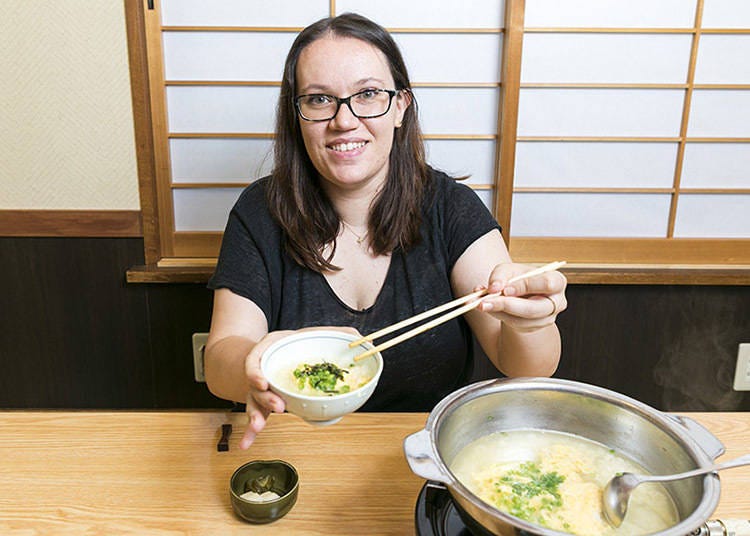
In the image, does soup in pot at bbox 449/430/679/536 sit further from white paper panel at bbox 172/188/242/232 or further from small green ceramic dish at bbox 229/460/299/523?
white paper panel at bbox 172/188/242/232

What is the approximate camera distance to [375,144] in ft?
4.90

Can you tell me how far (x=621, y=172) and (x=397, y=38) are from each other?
104cm

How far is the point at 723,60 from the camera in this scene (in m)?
2.30

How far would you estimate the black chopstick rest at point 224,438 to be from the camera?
1.15m

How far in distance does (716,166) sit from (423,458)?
221cm

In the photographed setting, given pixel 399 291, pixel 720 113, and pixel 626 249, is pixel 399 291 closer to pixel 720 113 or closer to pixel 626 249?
pixel 626 249

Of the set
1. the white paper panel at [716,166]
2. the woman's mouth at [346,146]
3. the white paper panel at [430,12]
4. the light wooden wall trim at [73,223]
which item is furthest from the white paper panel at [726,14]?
the light wooden wall trim at [73,223]

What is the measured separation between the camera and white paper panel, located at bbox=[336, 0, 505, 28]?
87.2 inches

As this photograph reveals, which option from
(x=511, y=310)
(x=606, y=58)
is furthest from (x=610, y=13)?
(x=511, y=310)

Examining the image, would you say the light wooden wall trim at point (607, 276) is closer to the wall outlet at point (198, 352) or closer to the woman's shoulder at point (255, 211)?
the wall outlet at point (198, 352)

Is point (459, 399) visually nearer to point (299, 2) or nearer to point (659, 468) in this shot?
point (659, 468)

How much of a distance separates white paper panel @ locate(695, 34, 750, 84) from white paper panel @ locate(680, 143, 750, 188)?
0.25 m

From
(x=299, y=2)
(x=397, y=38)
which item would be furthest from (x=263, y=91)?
(x=397, y=38)

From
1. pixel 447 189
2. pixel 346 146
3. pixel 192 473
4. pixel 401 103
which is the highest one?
pixel 401 103
